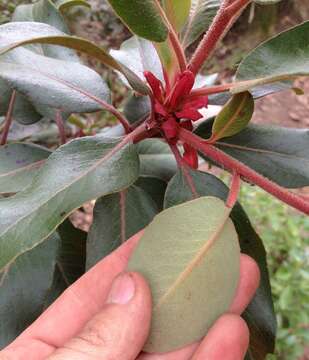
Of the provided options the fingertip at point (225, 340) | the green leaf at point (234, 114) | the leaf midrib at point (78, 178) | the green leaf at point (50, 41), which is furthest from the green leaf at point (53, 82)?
the fingertip at point (225, 340)

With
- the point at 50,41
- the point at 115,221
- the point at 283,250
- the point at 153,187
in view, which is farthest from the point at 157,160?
the point at 283,250

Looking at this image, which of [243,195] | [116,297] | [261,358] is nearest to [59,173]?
[116,297]

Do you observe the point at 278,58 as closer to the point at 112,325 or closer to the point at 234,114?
the point at 234,114

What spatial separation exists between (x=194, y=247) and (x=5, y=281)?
0.38 metres

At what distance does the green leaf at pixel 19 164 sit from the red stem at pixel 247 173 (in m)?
0.30

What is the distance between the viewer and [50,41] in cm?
64

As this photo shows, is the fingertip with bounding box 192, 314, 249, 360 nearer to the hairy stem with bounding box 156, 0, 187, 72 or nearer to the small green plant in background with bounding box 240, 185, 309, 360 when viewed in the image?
the hairy stem with bounding box 156, 0, 187, 72

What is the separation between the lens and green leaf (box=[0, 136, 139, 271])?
630 mm

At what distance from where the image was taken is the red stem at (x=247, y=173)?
2.23 feet

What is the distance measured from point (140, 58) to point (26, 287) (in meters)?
0.47

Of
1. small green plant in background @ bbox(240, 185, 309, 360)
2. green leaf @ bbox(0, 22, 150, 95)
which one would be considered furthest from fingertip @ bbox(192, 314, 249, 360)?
small green plant in background @ bbox(240, 185, 309, 360)

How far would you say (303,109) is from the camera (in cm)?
357

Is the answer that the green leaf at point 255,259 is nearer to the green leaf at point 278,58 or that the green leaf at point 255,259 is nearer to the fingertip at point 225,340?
the fingertip at point 225,340

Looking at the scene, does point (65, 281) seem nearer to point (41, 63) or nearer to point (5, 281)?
point (5, 281)
